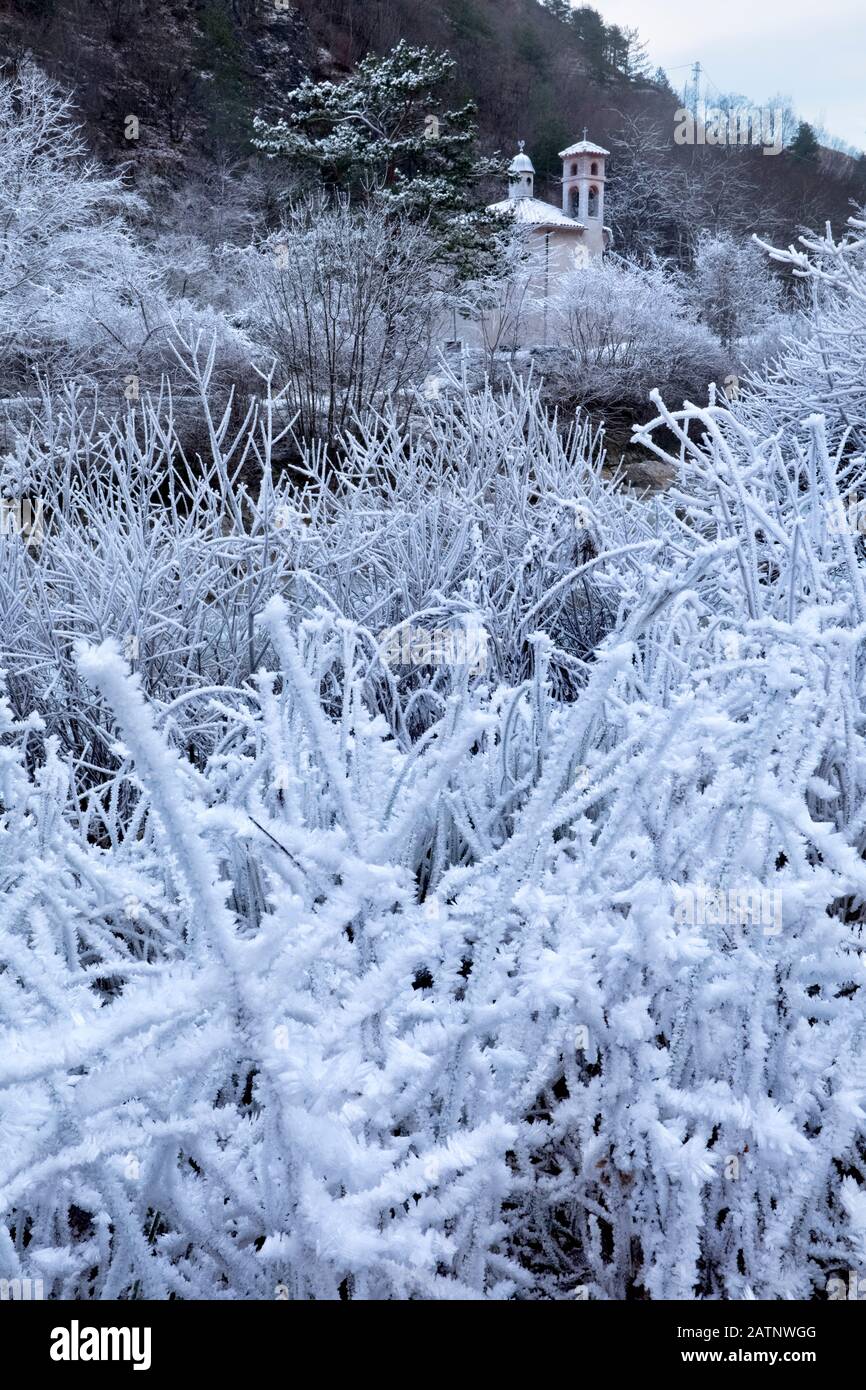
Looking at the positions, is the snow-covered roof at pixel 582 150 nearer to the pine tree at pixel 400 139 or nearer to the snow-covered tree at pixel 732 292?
the snow-covered tree at pixel 732 292

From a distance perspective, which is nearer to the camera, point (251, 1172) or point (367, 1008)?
point (367, 1008)

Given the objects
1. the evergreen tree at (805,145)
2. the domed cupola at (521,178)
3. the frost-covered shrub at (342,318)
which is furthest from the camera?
the evergreen tree at (805,145)

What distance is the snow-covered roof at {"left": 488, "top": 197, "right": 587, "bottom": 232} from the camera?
17731mm

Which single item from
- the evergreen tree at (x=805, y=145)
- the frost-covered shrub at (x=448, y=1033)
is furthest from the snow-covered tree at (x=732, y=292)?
the frost-covered shrub at (x=448, y=1033)

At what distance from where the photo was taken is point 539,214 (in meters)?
20.4

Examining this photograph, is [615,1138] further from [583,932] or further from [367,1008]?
[367,1008]

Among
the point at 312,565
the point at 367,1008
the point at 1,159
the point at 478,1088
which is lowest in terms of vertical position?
the point at 478,1088

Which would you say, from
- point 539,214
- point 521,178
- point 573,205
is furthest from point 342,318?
point 573,205

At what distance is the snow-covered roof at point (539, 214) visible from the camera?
58.2 feet

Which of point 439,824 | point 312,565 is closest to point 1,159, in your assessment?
point 312,565

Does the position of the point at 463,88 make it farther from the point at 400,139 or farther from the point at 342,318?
the point at 342,318

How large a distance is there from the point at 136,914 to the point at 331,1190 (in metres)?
0.50

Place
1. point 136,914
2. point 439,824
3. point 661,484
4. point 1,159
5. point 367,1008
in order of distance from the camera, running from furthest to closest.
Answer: point 1,159
point 661,484
point 439,824
point 136,914
point 367,1008

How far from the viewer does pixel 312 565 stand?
3021mm
